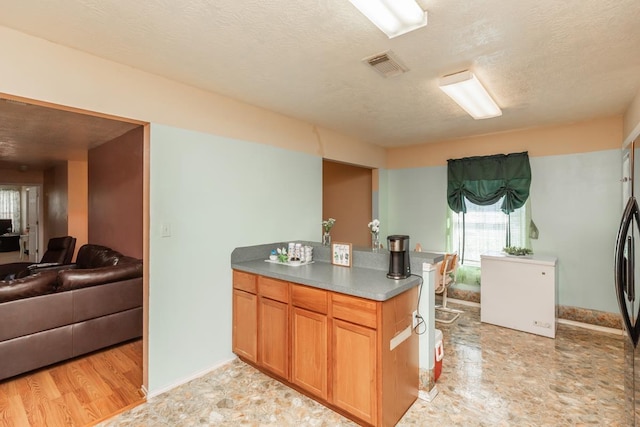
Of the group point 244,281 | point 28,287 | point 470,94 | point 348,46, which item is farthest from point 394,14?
point 28,287

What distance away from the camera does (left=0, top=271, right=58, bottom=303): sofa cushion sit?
8.40 ft

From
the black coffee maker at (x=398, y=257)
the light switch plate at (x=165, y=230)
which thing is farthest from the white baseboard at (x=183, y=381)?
the black coffee maker at (x=398, y=257)

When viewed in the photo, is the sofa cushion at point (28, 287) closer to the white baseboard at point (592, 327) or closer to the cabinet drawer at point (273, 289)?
the cabinet drawer at point (273, 289)

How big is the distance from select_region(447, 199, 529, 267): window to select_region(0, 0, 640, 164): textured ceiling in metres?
1.57

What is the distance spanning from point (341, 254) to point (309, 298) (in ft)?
2.02

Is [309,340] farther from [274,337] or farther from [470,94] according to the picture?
[470,94]

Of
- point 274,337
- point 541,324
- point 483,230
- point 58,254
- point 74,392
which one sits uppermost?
point 483,230

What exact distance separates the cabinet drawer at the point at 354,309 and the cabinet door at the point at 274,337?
0.51 meters

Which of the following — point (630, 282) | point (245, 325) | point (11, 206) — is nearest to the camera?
point (630, 282)

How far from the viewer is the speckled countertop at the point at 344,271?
196 centimetres

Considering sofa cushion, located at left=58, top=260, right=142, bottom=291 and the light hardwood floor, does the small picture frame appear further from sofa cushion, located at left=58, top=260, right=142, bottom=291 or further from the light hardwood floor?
sofa cushion, located at left=58, top=260, right=142, bottom=291

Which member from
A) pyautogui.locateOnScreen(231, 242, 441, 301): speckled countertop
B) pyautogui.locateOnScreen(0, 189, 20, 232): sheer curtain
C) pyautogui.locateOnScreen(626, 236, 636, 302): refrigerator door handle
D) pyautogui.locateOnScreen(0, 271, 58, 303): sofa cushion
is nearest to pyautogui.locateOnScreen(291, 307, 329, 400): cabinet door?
pyautogui.locateOnScreen(231, 242, 441, 301): speckled countertop

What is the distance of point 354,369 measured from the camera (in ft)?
6.40

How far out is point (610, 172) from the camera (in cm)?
344
